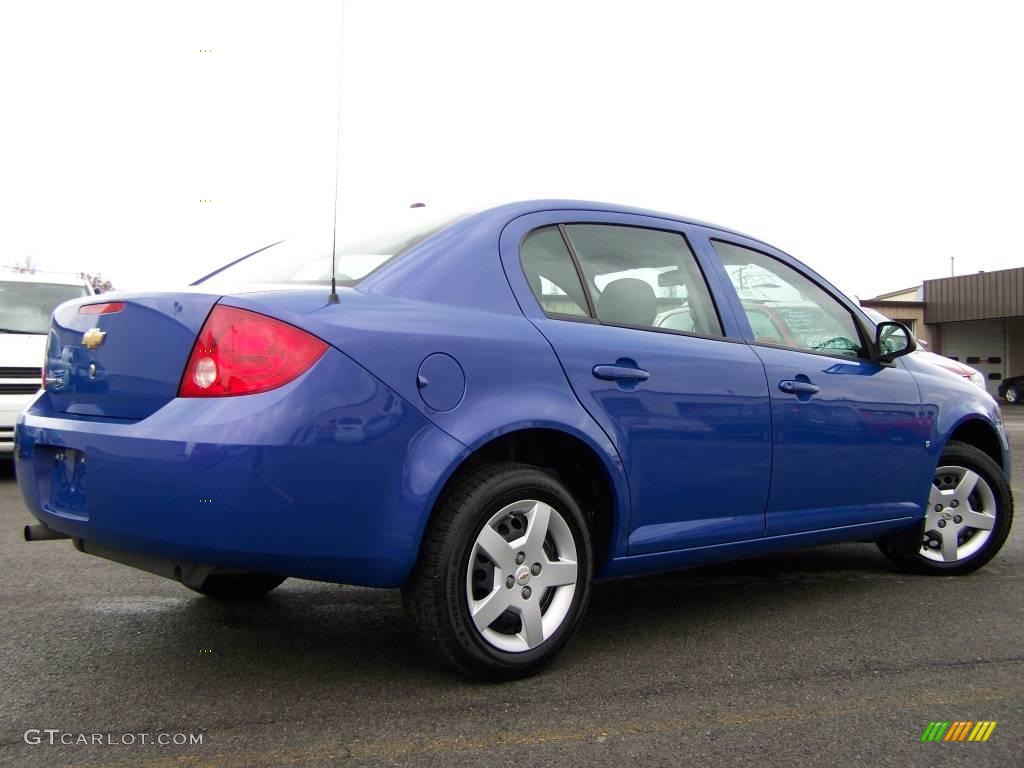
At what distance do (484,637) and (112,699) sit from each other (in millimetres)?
1110

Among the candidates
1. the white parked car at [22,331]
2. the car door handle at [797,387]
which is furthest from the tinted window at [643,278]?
the white parked car at [22,331]

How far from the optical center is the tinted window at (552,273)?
3.29m

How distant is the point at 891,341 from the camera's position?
4.40 m

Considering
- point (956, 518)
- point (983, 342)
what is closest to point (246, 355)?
point (956, 518)

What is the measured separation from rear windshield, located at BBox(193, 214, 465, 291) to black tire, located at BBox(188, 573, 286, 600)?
1.19 m

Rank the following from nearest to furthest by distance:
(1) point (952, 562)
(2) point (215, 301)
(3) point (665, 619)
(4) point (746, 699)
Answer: (2) point (215, 301), (4) point (746, 699), (3) point (665, 619), (1) point (952, 562)

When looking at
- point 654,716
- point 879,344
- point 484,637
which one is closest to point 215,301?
point 484,637

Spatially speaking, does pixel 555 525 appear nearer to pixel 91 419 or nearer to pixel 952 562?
pixel 91 419

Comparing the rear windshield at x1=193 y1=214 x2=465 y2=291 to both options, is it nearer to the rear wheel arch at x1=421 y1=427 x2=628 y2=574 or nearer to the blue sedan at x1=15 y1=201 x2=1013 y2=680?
the blue sedan at x1=15 y1=201 x2=1013 y2=680

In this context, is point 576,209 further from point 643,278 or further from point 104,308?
point 104,308

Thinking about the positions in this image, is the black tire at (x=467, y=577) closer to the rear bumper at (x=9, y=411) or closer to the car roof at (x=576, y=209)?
the car roof at (x=576, y=209)

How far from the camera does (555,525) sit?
309 centimetres

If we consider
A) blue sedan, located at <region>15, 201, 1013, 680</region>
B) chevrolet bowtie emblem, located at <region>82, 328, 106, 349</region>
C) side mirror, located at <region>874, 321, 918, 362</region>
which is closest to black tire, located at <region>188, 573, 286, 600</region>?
blue sedan, located at <region>15, 201, 1013, 680</region>

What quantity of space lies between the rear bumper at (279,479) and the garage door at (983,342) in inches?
1511
